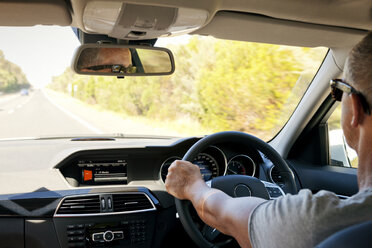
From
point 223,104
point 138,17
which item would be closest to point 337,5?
point 138,17

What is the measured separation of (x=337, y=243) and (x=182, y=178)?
115cm

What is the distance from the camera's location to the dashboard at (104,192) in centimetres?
346

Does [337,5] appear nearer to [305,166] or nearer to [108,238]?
[305,166]

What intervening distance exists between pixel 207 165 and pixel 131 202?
→ 2.41 ft

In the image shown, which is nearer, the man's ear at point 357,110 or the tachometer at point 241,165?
the man's ear at point 357,110

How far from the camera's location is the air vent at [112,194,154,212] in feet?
12.0

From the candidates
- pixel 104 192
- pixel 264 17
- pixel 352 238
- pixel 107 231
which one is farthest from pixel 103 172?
pixel 352 238

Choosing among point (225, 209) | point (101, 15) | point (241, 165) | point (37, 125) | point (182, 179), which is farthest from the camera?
point (37, 125)

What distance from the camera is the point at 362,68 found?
1.63 m

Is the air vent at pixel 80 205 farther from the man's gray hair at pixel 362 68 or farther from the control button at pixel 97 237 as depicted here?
the man's gray hair at pixel 362 68

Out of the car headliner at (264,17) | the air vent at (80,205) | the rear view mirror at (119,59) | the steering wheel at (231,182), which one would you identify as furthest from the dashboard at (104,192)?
the car headliner at (264,17)

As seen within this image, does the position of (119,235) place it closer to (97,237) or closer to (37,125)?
(97,237)

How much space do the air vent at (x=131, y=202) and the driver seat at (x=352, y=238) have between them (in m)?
2.39

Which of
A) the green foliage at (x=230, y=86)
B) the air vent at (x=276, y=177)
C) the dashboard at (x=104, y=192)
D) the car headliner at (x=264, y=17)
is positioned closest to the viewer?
the car headliner at (x=264, y=17)
